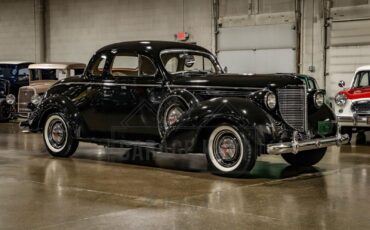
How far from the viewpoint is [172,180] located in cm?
756

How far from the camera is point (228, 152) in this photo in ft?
25.3

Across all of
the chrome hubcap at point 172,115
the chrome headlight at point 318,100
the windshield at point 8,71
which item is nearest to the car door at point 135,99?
the chrome hubcap at point 172,115

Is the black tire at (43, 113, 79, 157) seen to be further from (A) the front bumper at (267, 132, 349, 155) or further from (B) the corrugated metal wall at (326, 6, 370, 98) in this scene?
(B) the corrugated metal wall at (326, 6, 370, 98)

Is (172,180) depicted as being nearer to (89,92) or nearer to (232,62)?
(89,92)

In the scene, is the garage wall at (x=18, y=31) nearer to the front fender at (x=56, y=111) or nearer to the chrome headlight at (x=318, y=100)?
the front fender at (x=56, y=111)

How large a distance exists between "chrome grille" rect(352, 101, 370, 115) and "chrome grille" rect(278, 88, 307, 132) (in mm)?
4280

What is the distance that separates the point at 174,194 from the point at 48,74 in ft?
39.7

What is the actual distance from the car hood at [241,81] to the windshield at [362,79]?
499 cm

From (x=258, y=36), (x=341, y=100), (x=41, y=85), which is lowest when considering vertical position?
(x=341, y=100)

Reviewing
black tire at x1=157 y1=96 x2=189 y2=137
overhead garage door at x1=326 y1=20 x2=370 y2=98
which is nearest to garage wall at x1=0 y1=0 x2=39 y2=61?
overhead garage door at x1=326 y1=20 x2=370 y2=98

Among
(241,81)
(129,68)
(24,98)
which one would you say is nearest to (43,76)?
(24,98)

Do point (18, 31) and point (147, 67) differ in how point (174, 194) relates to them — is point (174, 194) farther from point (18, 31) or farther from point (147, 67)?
point (18, 31)

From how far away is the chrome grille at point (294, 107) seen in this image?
7.92m

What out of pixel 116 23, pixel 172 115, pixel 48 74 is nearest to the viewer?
pixel 172 115
